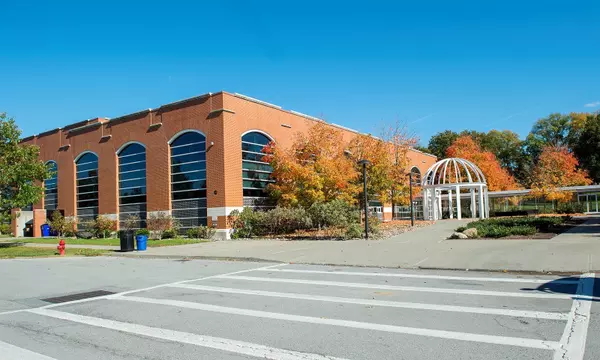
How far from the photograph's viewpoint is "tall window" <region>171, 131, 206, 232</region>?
30.2 m

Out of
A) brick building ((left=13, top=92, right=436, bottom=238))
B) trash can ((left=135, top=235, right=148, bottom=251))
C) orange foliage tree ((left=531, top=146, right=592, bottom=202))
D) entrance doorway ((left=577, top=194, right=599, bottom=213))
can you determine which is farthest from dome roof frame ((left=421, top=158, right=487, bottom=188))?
trash can ((left=135, top=235, right=148, bottom=251))

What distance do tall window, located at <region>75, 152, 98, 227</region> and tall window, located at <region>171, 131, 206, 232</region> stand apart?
10033mm

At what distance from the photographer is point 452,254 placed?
595 inches

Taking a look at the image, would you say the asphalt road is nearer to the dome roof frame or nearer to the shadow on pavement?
the shadow on pavement

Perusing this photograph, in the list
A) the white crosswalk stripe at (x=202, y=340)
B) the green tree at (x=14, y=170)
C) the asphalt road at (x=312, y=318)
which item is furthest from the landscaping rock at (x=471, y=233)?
the green tree at (x=14, y=170)

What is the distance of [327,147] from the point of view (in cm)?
3108

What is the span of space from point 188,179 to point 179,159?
179 centimetres

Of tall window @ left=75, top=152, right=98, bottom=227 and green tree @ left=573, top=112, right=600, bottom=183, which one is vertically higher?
green tree @ left=573, top=112, right=600, bottom=183

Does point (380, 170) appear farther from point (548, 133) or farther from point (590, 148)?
point (548, 133)

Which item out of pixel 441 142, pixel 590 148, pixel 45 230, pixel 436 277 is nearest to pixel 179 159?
pixel 45 230

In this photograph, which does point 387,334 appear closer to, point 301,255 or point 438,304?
point 438,304

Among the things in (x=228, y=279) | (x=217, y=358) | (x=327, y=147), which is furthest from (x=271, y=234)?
(x=217, y=358)

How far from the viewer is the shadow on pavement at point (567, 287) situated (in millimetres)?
8241

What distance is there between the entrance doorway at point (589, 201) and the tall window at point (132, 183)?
148ft
